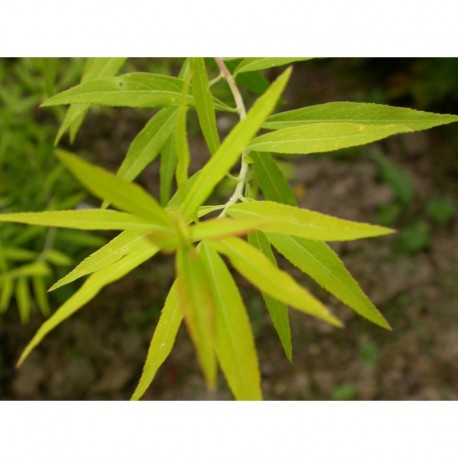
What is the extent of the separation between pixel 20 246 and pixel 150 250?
191cm

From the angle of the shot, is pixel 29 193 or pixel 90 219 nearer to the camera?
pixel 90 219

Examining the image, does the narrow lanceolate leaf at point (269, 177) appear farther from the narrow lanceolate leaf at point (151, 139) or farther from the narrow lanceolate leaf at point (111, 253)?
the narrow lanceolate leaf at point (111, 253)

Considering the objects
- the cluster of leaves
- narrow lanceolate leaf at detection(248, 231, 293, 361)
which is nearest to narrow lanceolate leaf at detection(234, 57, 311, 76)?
narrow lanceolate leaf at detection(248, 231, 293, 361)

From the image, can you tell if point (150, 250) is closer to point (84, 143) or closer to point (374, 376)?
point (374, 376)

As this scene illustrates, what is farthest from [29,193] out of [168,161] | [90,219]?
[90,219]

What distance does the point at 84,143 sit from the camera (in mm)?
3201

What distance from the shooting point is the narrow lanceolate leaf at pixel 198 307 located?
45 cm

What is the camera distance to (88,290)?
55 cm

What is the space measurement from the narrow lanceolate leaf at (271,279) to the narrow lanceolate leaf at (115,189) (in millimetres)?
67

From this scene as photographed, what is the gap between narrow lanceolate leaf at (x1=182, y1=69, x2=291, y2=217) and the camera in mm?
580

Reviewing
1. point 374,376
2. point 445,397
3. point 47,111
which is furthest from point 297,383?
point 47,111

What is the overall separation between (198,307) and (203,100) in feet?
1.28

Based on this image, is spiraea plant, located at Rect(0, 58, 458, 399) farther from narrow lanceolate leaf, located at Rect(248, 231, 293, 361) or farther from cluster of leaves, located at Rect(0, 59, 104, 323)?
cluster of leaves, located at Rect(0, 59, 104, 323)

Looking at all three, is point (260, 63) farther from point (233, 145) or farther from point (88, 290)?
point (88, 290)
